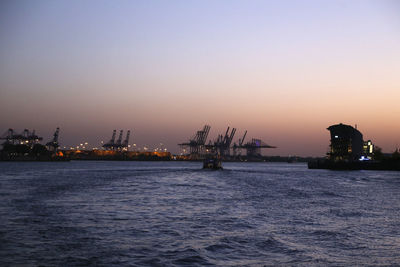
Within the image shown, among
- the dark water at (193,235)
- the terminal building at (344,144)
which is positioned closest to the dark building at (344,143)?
the terminal building at (344,144)

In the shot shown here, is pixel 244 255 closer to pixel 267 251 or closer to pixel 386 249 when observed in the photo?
pixel 267 251

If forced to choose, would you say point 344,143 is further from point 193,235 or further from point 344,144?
point 193,235

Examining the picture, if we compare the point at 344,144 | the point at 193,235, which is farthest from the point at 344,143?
the point at 193,235

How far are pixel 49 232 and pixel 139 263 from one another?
5.88 meters

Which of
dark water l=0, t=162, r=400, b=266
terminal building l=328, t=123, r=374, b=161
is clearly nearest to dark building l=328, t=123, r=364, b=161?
terminal building l=328, t=123, r=374, b=161

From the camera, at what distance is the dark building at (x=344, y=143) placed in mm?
113438

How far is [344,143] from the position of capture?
11344 centimetres

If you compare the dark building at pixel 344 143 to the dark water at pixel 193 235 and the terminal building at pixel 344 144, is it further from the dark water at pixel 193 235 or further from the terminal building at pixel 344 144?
the dark water at pixel 193 235

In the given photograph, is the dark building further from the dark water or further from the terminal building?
the dark water

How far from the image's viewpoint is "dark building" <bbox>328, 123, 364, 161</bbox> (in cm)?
11344

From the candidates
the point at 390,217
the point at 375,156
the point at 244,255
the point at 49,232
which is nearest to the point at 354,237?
the point at 244,255

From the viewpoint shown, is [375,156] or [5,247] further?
[375,156]

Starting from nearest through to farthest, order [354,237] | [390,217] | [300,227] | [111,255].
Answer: [111,255] < [354,237] < [300,227] < [390,217]

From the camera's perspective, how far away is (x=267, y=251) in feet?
44.7
